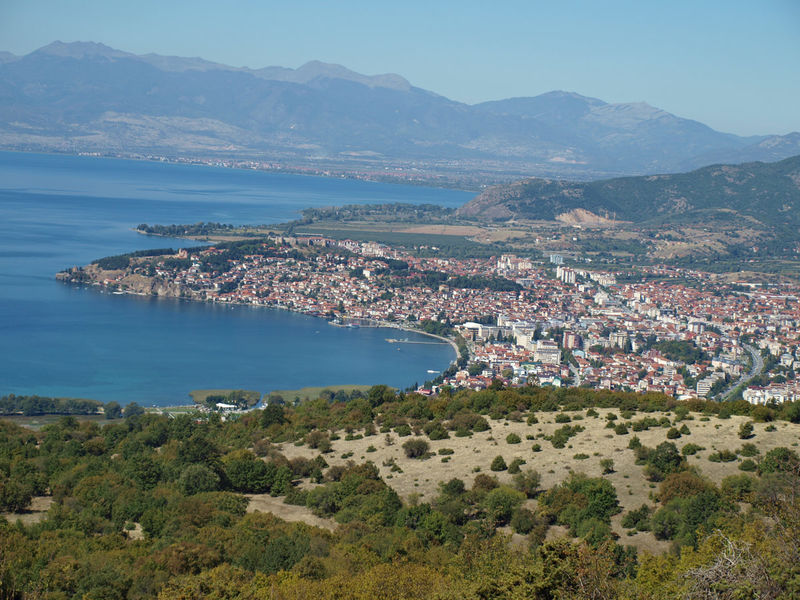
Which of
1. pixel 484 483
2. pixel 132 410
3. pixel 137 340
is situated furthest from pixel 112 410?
pixel 484 483

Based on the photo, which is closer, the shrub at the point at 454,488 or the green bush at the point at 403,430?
the shrub at the point at 454,488

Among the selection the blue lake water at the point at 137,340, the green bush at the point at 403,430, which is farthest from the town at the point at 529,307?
the green bush at the point at 403,430

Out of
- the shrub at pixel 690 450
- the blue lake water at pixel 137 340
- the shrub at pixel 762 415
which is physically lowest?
the blue lake water at pixel 137 340

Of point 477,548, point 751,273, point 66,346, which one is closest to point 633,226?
point 751,273

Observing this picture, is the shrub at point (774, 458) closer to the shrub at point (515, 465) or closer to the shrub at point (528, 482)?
the shrub at point (528, 482)

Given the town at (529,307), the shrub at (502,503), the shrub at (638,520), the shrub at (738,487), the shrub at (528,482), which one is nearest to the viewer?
the shrub at (638,520)

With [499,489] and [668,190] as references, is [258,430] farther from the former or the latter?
[668,190]

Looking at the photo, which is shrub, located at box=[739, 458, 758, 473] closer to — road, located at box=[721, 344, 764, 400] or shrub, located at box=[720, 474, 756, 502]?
shrub, located at box=[720, 474, 756, 502]
